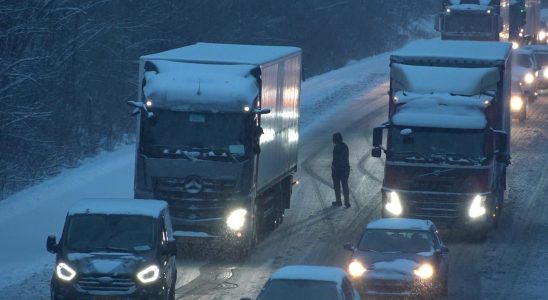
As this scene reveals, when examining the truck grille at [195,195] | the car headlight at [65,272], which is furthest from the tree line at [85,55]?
the car headlight at [65,272]

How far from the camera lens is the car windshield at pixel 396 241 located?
19500mm

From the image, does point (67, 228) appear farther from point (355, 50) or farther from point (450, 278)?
point (355, 50)

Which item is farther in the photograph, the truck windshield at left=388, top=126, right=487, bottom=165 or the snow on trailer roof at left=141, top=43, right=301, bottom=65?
the truck windshield at left=388, top=126, right=487, bottom=165

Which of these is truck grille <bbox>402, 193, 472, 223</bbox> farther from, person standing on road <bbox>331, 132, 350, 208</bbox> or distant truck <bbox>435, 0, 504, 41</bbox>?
distant truck <bbox>435, 0, 504, 41</bbox>

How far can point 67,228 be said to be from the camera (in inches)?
701

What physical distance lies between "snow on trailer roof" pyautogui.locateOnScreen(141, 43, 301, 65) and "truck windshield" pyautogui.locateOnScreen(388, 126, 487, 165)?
318 cm

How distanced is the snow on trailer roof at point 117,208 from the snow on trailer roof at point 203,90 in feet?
12.8

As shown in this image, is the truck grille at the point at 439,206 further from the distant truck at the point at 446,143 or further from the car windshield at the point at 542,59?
the car windshield at the point at 542,59

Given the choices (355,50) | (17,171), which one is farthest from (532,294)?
(355,50)

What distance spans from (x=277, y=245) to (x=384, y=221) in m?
4.44

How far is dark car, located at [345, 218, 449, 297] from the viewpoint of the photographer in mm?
18719

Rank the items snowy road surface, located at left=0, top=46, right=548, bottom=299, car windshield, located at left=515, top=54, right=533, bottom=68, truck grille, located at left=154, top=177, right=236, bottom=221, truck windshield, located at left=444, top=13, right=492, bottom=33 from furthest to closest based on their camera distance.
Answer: truck windshield, located at left=444, top=13, right=492, bottom=33, car windshield, located at left=515, top=54, right=533, bottom=68, truck grille, located at left=154, top=177, right=236, bottom=221, snowy road surface, located at left=0, top=46, right=548, bottom=299

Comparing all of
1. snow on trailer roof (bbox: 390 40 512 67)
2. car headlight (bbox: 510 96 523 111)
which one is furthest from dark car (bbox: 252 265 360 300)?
car headlight (bbox: 510 96 523 111)

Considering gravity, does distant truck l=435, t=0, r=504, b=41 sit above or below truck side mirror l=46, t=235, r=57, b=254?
above
